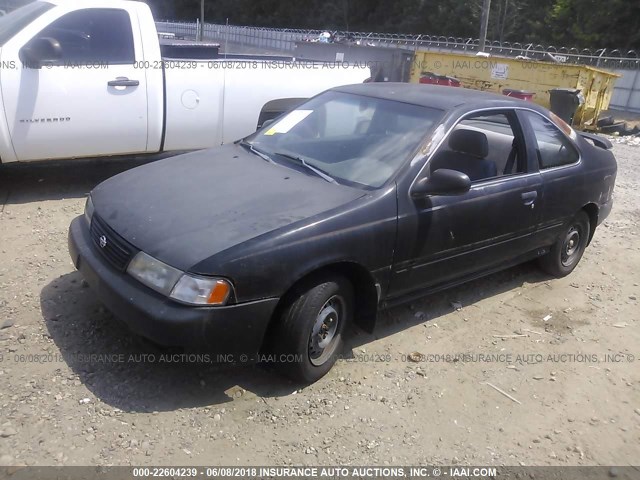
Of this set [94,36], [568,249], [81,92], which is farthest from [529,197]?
[94,36]

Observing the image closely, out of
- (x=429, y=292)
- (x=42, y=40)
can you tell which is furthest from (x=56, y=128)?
(x=429, y=292)

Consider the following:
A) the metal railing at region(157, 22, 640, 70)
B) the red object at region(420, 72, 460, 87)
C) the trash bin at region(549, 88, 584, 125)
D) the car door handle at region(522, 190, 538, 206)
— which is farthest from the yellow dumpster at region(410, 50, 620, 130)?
the car door handle at region(522, 190, 538, 206)

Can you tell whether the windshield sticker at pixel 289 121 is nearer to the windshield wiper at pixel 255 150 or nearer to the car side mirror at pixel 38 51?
the windshield wiper at pixel 255 150

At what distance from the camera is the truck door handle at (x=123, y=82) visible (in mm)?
5859

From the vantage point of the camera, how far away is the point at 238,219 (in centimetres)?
324

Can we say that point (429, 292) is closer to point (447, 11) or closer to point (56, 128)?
point (56, 128)

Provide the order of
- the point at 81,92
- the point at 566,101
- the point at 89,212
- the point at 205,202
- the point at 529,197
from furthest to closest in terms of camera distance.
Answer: the point at 566,101, the point at 81,92, the point at 529,197, the point at 89,212, the point at 205,202

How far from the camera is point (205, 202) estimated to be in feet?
11.3

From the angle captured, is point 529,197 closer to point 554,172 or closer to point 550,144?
point 554,172

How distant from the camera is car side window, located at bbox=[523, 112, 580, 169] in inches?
183

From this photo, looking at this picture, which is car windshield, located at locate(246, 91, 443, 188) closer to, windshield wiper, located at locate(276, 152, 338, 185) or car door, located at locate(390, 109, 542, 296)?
windshield wiper, located at locate(276, 152, 338, 185)

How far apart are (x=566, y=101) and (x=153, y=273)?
11.0m

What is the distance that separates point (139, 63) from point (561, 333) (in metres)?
4.56

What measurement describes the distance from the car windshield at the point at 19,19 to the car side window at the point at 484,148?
4059 millimetres
